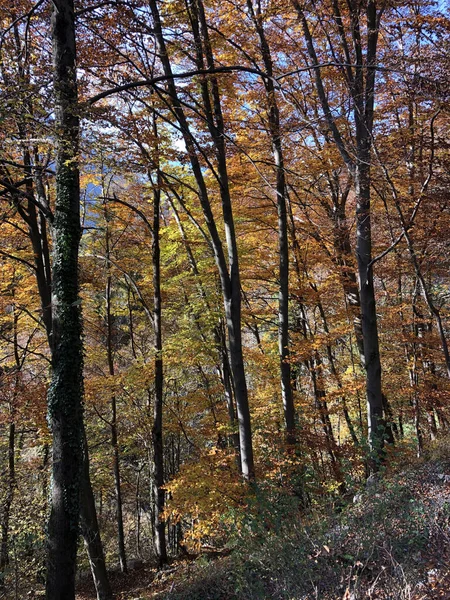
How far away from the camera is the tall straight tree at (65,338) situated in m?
4.48

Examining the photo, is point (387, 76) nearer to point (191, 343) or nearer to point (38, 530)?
point (191, 343)

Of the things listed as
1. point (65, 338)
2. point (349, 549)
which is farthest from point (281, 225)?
point (349, 549)

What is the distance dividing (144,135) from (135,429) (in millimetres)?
8855

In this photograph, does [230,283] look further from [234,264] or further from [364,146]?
[364,146]

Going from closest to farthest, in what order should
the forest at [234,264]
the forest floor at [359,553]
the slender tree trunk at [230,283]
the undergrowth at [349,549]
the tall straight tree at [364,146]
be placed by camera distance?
1. the forest floor at [359,553]
2. the undergrowth at [349,549]
3. the forest at [234,264]
4. the tall straight tree at [364,146]
5. the slender tree trunk at [230,283]

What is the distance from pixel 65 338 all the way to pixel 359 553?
3.90 m

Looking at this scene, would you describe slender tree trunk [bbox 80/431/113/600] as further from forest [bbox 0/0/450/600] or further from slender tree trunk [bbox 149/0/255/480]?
slender tree trunk [bbox 149/0/255/480]

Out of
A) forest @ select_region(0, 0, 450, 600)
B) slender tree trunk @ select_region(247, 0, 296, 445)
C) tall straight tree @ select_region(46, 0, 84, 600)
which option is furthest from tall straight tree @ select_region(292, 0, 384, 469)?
tall straight tree @ select_region(46, 0, 84, 600)

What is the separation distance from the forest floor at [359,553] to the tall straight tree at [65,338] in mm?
1408

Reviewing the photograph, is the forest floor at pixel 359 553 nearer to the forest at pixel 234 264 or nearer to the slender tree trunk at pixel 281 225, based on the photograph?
the forest at pixel 234 264

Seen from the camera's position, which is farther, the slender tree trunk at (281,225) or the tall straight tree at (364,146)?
the slender tree trunk at (281,225)

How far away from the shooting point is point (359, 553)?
11.3 feet

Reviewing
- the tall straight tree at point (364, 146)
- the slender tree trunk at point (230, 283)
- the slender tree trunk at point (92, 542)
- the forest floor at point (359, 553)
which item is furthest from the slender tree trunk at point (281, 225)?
the slender tree trunk at point (92, 542)

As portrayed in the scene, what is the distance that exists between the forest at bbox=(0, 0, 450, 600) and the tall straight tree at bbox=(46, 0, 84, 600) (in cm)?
2
